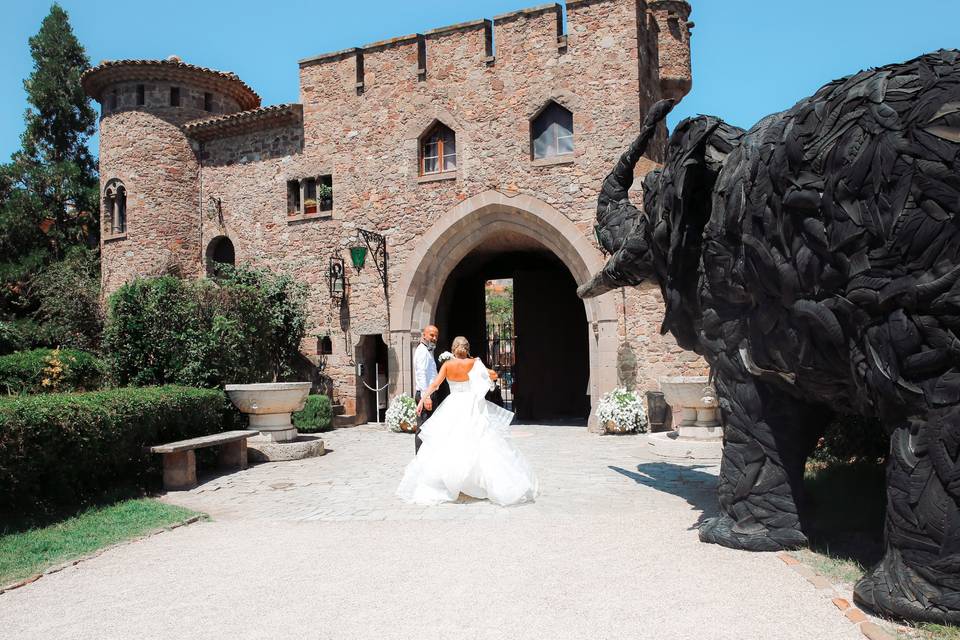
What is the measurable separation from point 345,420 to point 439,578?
34.3ft

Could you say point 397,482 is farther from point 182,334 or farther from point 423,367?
point 182,334

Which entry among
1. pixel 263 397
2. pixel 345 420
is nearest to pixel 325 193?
pixel 345 420

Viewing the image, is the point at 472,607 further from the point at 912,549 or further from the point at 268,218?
the point at 268,218

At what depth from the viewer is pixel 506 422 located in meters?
6.82

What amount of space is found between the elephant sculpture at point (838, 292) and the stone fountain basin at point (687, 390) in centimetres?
411

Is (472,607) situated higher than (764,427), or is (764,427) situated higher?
(764,427)

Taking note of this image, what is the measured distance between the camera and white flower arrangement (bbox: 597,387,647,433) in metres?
11.8

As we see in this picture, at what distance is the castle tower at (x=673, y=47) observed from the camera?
13930 mm

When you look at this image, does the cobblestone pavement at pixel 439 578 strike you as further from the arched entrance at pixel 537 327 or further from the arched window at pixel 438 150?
the arched entrance at pixel 537 327

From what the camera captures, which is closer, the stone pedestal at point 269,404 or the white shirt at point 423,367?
the white shirt at point 423,367

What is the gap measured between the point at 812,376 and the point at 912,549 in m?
1.14

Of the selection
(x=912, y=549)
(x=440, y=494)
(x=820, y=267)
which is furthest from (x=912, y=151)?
(x=440, y=494)

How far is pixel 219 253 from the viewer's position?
17188 mm

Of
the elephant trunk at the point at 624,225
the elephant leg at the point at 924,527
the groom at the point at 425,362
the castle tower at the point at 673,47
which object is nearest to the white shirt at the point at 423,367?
the groom at the point at 425,362
